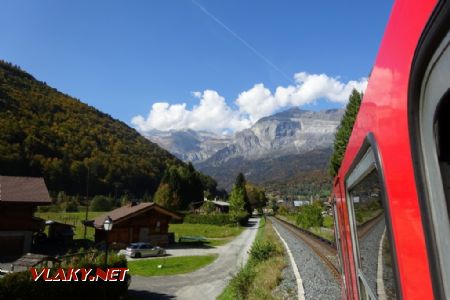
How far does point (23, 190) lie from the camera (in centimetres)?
3162

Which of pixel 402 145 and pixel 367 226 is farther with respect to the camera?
pixel 367 226

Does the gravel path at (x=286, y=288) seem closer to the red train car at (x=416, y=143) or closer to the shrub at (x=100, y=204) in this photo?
the red train car at (x=416, y=143)

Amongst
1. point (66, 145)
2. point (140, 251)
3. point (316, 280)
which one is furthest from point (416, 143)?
point (66, 145)

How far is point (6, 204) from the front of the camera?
29297 mm

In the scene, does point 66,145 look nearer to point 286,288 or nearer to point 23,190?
point 23,190

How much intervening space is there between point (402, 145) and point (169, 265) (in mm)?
27314

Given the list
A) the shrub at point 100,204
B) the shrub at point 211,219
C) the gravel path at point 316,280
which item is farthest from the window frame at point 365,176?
the shrub at point 100,204

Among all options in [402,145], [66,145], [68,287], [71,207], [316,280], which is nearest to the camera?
[402,145]

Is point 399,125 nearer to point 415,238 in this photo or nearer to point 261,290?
point 415,238

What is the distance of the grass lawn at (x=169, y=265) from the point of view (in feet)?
79.9

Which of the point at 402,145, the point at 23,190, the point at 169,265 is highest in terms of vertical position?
the point at 23,190

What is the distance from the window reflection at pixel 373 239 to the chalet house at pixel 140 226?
35.6 m

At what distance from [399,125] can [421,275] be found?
0.56 meters

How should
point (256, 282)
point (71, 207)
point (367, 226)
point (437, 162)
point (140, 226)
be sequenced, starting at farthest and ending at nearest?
1. point (71, 207)
2. point (140, 226)
3. point (256, 282)
4. point (367, 226)
5. point (437, 162)
